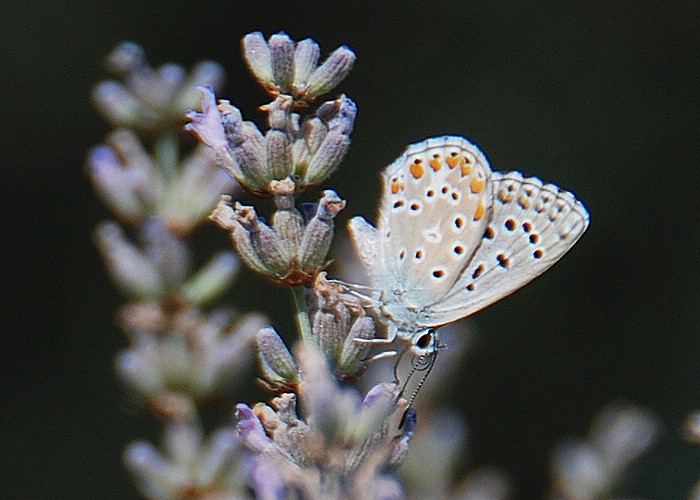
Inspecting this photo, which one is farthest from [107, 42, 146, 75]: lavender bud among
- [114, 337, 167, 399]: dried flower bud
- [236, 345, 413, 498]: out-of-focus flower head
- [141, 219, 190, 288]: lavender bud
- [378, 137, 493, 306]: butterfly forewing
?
[236, 345, 413, 498]: out-of-focus flower head

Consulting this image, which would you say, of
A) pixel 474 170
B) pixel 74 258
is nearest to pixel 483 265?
pixel 474 170

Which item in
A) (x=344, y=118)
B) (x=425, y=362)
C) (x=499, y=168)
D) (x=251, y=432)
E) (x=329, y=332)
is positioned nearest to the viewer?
(x=251, y=432)

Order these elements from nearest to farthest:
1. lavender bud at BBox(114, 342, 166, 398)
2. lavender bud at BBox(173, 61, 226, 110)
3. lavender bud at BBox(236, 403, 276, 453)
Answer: lavender bud at BBox(236, 403, 276, 453) → lavender bud at BBox(114, 342, 166, 398) → lavender bud at BBox(173, 61, 226, 110)

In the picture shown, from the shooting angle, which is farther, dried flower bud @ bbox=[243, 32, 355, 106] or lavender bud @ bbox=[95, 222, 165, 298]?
lavender bud @ bbox=[95, 222, 165, 298]

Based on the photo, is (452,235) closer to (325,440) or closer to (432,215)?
(432,215)

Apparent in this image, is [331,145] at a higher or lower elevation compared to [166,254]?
higher

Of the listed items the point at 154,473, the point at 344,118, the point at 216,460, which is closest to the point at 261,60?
the point at 344,118

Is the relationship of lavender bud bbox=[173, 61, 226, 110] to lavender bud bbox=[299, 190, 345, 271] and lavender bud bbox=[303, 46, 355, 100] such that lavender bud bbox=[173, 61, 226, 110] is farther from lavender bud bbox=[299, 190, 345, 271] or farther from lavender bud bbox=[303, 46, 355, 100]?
Result: lavender bud bbox=[299, 190, 345, 271]

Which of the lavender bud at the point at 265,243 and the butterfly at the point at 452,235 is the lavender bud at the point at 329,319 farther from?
the butterfly at the point at 452,235
